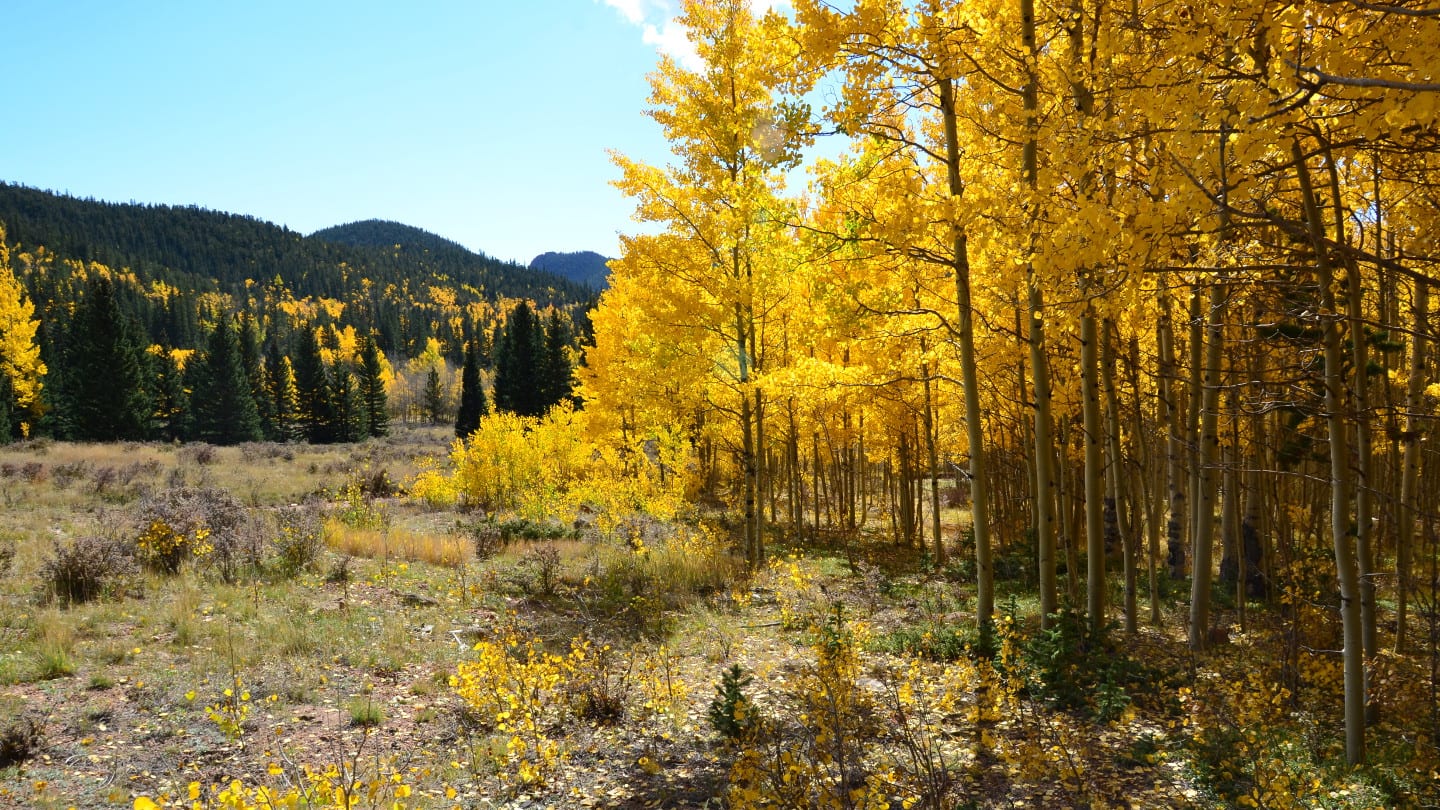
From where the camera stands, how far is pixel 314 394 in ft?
169

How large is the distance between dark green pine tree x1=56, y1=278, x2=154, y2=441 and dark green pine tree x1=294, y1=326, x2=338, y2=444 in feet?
45.9

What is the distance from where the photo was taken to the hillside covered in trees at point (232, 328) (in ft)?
122

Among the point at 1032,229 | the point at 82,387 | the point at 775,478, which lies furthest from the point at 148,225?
the point at 1032,229

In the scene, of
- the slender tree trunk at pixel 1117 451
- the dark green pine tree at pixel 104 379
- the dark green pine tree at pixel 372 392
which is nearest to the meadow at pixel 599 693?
the slender tree trunk at pixel 1117 451

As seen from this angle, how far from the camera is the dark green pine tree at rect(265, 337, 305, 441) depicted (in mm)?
56031

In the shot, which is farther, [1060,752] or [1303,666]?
[1303,666]

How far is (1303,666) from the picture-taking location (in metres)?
5.74

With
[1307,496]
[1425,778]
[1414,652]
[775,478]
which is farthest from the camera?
[775,478]

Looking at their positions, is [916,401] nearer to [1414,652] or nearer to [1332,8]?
[1414,652]

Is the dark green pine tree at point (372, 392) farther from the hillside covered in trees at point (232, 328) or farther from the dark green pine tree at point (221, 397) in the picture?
the dark green pine tree at point (221, 397)

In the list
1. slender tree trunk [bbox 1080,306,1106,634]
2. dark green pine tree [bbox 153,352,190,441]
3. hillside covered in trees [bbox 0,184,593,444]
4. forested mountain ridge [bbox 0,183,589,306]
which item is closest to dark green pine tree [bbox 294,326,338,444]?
hillside covered in trees [bbox 0,184,593,444]

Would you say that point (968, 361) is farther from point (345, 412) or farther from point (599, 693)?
point (345, 412)

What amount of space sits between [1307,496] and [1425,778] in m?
13.1

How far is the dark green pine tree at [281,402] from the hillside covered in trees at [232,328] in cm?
15
